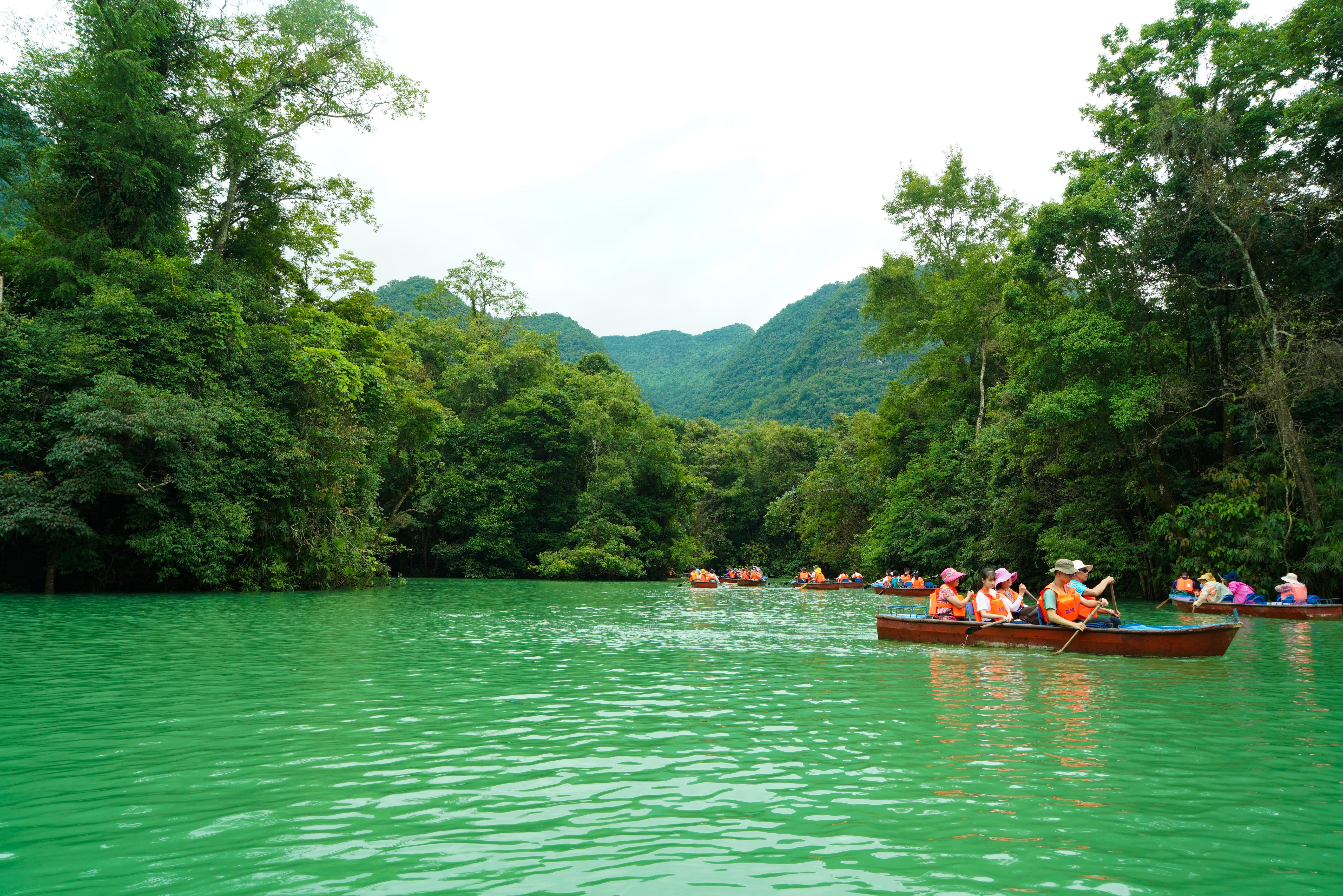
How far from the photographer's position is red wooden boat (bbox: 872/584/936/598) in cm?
2930

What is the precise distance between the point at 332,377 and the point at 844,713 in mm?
23008

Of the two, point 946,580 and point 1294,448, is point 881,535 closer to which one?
point 1294,448

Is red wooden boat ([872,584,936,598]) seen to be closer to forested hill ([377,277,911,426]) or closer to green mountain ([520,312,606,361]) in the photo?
forested hill ([377,277,911,426])

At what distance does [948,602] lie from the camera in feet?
49.9

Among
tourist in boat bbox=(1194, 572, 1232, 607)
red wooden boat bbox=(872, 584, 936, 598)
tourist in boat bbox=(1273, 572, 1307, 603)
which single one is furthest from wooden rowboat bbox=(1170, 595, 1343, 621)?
red wooden boat bbox=(872, 584, 936, 598)

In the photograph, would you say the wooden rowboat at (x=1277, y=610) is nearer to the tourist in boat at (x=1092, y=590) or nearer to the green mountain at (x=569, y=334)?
the tourist in boat at (x=1092, y=590)

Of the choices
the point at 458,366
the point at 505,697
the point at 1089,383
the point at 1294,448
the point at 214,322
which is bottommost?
the point at 505,697

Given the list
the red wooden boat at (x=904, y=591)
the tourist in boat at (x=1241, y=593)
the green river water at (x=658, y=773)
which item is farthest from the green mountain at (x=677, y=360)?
the green river water at (x=658, y=773)

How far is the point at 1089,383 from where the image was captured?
2217 centimetres

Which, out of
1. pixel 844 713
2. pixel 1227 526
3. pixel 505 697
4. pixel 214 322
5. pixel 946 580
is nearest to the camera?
pixel 844 713

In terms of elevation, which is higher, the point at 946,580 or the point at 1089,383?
the point at 1089,383

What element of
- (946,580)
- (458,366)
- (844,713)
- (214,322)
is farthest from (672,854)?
(458,366)

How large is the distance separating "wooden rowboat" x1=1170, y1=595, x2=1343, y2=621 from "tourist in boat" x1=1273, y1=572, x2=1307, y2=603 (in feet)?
0.81

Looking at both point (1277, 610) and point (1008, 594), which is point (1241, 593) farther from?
point (1008, 594)
